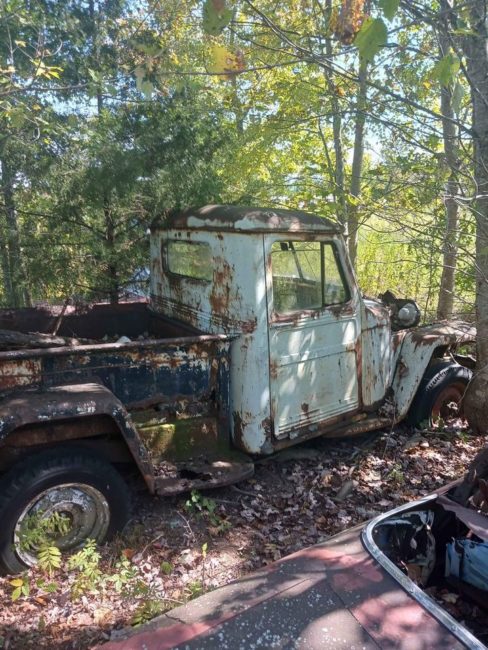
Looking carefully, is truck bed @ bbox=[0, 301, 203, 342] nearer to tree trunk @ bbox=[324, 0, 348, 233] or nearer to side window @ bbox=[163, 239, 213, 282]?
side window @ bbox=[163, 239, 213, 282]

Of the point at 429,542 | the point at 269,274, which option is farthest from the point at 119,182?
the point at 429,542

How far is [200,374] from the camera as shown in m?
3.62

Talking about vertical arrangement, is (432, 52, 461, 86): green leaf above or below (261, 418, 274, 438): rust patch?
above

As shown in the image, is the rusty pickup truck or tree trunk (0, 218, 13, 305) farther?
tree trunk (0, 218, 13, 305)

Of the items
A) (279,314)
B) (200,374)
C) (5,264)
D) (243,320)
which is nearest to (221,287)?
(243,320)

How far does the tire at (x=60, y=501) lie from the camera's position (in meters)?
2.85

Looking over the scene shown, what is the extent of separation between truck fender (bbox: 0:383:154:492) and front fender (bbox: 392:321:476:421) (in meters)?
2.76

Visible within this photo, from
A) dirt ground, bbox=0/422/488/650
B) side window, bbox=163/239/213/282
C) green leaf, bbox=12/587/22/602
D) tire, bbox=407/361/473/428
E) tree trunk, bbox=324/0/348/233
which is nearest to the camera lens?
green leaf, bbox=12/587/22/602

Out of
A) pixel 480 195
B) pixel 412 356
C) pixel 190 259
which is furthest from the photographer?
pixel 412 356

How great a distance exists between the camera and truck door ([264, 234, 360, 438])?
376 cm

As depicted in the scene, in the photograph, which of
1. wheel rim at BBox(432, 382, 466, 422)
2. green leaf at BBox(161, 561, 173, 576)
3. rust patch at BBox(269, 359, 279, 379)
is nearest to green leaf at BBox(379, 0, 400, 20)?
rust patch at BBox(269, 359, 279, 379)

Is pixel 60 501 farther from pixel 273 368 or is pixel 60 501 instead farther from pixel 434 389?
pixel 434 389

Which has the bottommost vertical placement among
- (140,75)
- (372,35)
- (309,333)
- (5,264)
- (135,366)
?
(135,366)

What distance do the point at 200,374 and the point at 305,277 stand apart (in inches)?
47.2
